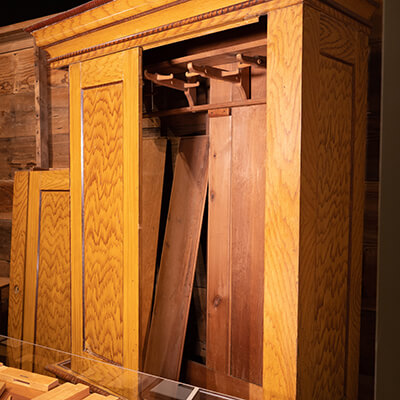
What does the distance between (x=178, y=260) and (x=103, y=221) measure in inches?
22.1

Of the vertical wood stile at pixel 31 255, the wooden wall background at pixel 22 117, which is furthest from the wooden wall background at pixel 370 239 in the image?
the vertical wood stile at pixel 31 255

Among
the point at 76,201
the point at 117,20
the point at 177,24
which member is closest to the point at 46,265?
the point at 76,201

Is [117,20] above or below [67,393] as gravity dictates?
above

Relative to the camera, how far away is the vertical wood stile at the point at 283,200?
4.96 ft

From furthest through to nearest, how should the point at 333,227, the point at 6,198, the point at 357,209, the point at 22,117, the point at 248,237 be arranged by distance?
the point at 6,198 < the point at 22,117 < the point at 248,237 < the point at 357,209 < the point at 333,227

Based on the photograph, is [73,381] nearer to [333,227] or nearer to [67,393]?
[67,393]

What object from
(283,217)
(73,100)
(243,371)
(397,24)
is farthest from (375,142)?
(397,24)

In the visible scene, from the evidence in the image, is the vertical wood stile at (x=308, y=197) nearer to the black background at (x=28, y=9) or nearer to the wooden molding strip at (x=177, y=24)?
the wooden molding strip at (x=177, y=24)

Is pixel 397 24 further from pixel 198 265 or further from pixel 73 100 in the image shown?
pixel 198 265

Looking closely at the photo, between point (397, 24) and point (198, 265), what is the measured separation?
7.93 feet

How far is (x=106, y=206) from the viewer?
2170 millimetres

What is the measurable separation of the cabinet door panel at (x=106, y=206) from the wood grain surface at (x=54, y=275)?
0.41m

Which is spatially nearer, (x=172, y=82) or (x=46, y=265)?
(x=172, y=82)

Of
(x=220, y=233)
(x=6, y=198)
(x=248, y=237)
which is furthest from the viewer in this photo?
(x=6, y=198)
